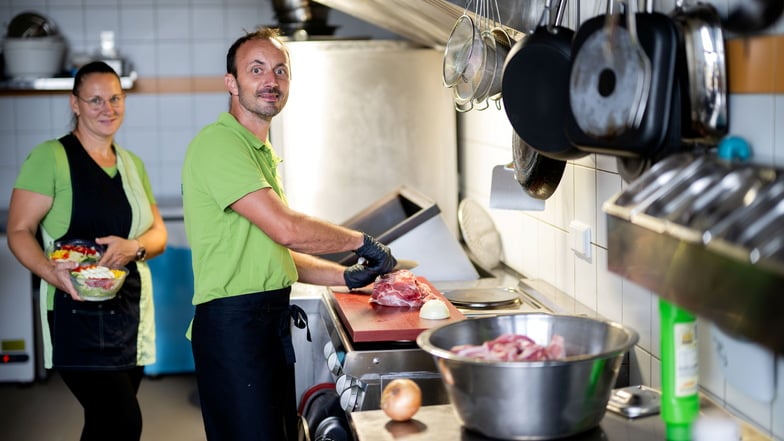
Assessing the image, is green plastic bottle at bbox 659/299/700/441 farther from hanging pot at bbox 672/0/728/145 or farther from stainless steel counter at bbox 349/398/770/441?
hanging pot at bbox 672/0/728/145

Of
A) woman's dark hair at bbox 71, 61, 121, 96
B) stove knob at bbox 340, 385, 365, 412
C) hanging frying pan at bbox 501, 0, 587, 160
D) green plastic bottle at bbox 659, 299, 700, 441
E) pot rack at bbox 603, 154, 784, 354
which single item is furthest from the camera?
woman's dark hair at bbox 71, 61, 121, 96

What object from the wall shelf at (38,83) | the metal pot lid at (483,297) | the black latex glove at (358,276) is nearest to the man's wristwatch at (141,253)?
the black latex glove at (358,276)

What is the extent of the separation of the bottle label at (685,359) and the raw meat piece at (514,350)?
0.20m

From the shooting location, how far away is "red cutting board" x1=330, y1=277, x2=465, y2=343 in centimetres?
235

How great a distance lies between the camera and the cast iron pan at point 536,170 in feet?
7.86

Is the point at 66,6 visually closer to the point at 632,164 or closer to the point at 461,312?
the point at 461,312

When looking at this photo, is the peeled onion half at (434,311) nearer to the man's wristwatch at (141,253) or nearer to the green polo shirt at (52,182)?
the man's wristwatch at (141,253)

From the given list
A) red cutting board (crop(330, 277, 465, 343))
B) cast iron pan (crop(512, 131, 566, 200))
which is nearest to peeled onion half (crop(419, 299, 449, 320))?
red cutting board (crop(330, 277, 465, 343))

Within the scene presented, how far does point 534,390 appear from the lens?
160cm

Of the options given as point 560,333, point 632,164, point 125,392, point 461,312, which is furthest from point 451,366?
point 125,392

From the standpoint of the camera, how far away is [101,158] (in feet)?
10.8

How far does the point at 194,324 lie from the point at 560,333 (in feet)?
4.02

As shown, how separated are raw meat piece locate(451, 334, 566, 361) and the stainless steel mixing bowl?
0.06 metres

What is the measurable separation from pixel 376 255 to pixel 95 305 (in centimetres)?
102
